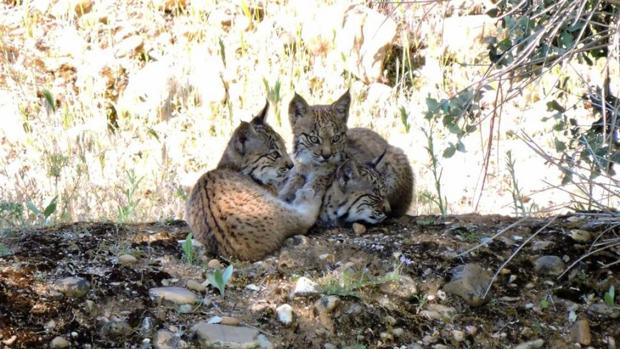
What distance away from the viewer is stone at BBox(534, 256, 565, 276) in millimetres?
5676

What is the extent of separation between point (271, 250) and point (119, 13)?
22.6 ft

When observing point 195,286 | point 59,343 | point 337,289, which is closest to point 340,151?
point 337,289

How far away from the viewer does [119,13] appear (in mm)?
11875

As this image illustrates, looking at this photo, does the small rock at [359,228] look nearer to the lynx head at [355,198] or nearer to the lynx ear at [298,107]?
the lynx head at [355,198]

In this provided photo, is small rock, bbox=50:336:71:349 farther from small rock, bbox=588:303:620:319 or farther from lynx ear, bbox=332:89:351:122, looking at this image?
lynx ear, bbox=332:89:351:122

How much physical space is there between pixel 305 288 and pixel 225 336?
589mm

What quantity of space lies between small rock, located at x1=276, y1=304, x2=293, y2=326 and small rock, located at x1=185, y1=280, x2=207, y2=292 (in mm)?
448

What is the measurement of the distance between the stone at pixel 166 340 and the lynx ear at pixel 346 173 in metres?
2.11

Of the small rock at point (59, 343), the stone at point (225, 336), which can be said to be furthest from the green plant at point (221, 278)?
the small rock at point (59, 343)

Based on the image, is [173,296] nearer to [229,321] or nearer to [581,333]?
[229,321]

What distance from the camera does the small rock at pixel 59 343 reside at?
15.5 feet

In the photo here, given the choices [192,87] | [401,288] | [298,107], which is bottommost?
[401,288]

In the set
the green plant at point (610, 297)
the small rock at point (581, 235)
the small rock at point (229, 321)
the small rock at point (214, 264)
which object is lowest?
the small rock at point (229, 321)

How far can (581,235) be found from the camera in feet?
19.7
